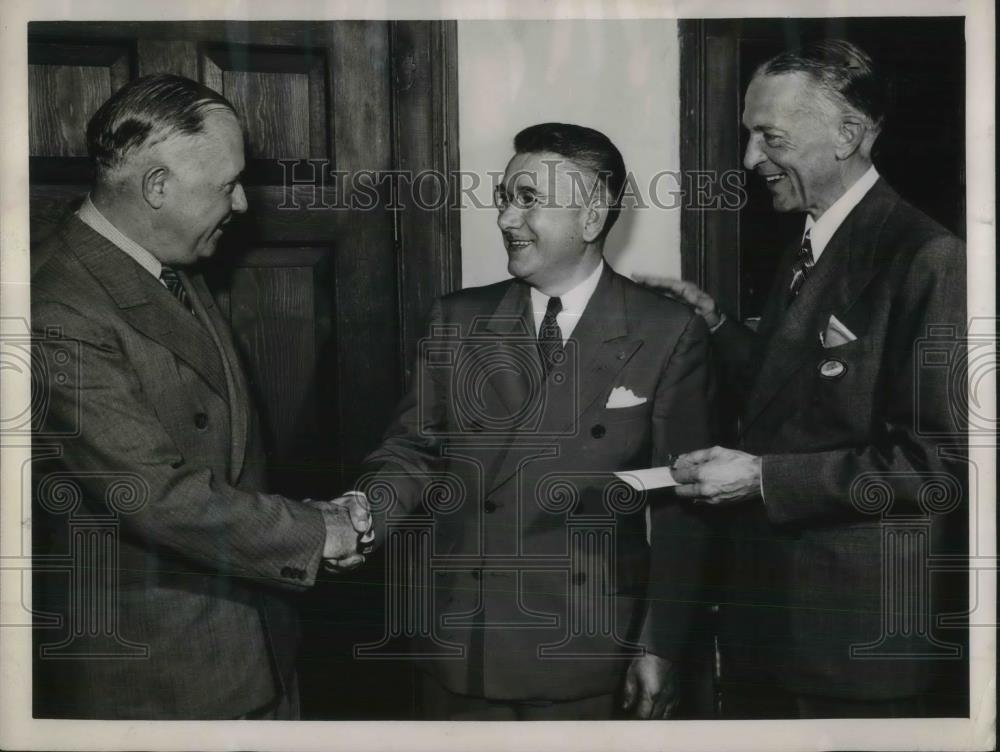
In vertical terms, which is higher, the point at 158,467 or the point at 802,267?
the point at 802,267

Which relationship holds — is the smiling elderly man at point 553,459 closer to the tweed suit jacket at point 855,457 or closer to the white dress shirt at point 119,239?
the tweed suit jacket at point 855,457

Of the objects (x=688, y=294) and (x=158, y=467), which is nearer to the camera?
(x=158, y=467)

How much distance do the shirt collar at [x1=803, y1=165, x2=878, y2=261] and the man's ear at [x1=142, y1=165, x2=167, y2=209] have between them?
121 centimetres

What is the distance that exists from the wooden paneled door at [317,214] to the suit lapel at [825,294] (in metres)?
0.61

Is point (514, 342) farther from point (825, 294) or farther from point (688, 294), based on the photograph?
point (825, 294)

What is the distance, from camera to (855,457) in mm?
1961

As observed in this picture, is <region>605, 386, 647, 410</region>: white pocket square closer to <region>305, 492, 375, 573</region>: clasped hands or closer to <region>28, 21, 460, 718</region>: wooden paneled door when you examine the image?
<region>28, 21, 460, 718</region>: wooden paneled door

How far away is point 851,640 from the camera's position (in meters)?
2.01

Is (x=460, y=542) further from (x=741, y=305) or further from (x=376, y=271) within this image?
(x=741, y=305)

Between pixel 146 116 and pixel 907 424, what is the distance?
151 centimetres

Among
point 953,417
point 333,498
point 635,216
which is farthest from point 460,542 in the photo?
point 953,417

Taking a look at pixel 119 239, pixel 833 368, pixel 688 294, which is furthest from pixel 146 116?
pixel 833 368

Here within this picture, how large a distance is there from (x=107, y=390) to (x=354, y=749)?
82 cm

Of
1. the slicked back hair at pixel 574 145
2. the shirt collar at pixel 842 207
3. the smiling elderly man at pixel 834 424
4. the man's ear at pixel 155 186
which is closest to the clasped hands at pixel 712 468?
the smiling elderly man at pixel 834 424
